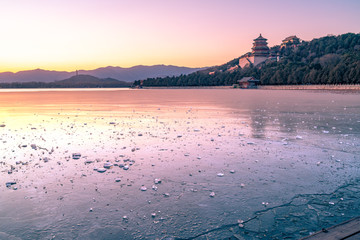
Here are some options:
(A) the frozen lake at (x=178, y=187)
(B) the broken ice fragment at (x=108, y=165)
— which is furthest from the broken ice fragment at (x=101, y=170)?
(B) the broken ice fragment at (x=108, y=165)

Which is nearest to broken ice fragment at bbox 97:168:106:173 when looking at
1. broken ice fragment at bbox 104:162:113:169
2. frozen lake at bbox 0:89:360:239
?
frozen lake at bbox 0:89:360:239

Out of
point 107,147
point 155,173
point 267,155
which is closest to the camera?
point 155,173

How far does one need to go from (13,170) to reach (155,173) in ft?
13.5

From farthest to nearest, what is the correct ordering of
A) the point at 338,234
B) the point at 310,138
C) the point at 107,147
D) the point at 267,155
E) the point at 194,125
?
the point at 194,125
the point at 310,138
the point at 107,147
the point at 267,155
the point at 338,234

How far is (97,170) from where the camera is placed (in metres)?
8.30

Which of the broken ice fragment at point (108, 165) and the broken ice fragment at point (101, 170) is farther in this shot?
the broken ice fragment at point (108, 165)

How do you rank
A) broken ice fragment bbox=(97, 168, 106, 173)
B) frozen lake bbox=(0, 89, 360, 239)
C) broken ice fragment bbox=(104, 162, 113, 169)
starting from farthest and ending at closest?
broken ice fragment bbox=(104, 162, 113, 169), broken ice fragment bbox=(97, 168, 106, 173), frozen lake bbox=(0, 89, 360, 239)

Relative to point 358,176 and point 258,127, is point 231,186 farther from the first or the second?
point 258,127

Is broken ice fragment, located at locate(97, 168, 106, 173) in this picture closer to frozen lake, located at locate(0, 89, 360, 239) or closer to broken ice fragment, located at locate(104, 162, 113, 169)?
frozen lake, located at locate(0, 89, 360, 239)

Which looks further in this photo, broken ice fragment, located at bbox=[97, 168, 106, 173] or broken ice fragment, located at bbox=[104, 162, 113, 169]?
broken ice fragment, located at bbox=[104, 162, 113, 169]

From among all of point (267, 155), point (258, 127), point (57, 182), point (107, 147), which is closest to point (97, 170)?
point (57, 182)

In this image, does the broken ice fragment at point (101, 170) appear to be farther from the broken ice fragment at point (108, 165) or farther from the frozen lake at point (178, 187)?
the broken ice fragment at point (108, 165)

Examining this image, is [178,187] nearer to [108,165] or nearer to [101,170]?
[101,170]

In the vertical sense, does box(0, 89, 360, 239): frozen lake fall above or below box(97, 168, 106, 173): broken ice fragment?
below
